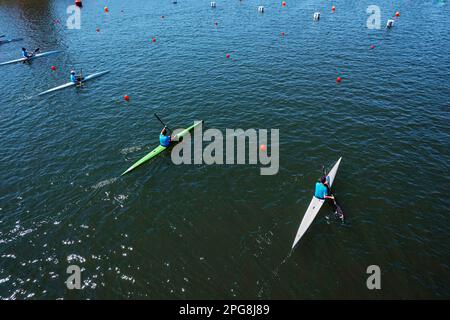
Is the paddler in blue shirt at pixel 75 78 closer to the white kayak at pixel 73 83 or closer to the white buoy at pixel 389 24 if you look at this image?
the white kayak at pixel 73 83

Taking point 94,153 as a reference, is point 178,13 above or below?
above

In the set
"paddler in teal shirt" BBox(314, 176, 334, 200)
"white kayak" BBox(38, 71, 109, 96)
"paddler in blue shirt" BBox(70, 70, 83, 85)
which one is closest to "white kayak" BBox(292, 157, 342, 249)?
"paddler in teal shirt" BBox(314, 176, 334, 200)

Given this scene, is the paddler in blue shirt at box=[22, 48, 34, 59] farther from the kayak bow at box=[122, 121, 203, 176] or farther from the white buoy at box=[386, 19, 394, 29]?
the white buoy at box=[386, 19, 394, 29]

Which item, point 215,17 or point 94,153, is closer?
point 94,153

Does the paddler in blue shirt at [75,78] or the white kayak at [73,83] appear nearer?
the white kayak at [73,83]

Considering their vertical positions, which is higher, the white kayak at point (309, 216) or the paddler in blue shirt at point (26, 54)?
the paddler in blue shirt at point (26, 54)

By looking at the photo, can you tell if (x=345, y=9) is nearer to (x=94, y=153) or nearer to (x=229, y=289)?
(x=94, y=153)

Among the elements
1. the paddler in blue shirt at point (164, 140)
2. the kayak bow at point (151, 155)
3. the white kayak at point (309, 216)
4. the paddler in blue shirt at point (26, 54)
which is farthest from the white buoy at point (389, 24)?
the paddler in blue shirt at point (26, 54)

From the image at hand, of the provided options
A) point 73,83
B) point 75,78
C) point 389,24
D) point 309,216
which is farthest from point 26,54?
point 389,24
